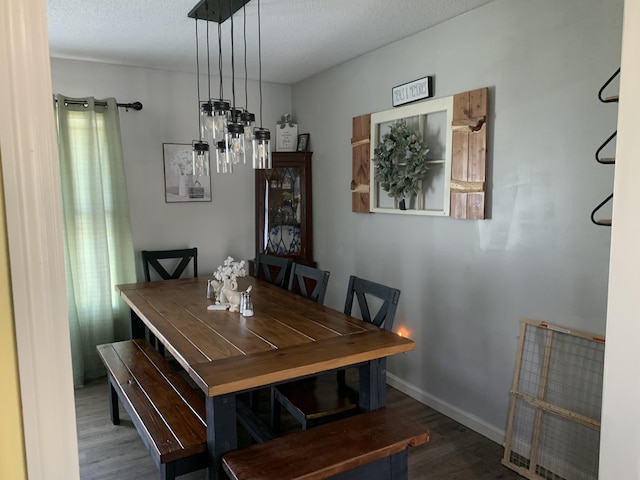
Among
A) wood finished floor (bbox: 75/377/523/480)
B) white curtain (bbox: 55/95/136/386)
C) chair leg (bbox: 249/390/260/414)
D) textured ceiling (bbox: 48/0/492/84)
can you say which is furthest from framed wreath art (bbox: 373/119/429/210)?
white curtain (bbox: 55/95/136/386)

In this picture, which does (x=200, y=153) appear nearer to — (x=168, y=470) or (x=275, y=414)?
(x=275, y=414)

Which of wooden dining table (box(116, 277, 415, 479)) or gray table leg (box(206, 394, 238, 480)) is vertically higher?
wooden dining table (box(116, 277, 415, 479))

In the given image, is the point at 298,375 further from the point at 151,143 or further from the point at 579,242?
the point at 151,143

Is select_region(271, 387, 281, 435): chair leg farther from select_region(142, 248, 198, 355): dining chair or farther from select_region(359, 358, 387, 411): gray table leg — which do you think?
select_region(142, 248, 198, 355): dining chair

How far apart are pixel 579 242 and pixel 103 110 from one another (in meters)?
3.49

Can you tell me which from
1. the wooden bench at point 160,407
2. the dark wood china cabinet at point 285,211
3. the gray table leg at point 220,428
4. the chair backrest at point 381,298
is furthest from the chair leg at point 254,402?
the dark wood china cabinet at point 285,211

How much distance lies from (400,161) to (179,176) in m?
2.04

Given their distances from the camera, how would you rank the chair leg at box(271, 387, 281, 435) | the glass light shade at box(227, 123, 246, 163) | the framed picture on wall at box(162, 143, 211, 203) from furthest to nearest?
the framed picture on wall at box(162, 143, 211, 203), the chair leg at box(271, 387, 281, 435), the glass light shade at box(227, 123, 246, 163)

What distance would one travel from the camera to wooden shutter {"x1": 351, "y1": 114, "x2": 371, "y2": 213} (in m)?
3.62

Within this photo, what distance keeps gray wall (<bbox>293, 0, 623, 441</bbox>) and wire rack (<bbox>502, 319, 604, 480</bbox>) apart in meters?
0.10

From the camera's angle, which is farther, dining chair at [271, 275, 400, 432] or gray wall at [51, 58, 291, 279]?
gray wall at [51, 58, 291, 279]

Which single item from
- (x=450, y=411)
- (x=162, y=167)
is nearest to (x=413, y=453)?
(x=450, y=411)

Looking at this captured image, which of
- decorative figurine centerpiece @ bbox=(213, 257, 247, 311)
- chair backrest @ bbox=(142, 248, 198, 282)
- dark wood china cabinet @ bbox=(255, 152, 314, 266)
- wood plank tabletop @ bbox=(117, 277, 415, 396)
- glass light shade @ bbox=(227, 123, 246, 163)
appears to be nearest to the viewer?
wood plank tabletop @ bbox=(117, 277, 415, 396)

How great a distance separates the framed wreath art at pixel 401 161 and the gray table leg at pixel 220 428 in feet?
6.25
